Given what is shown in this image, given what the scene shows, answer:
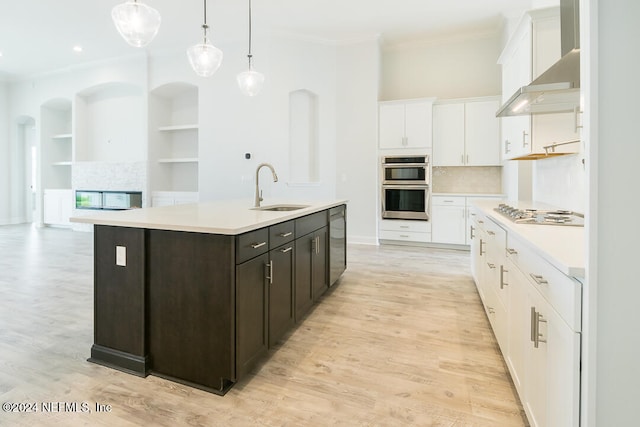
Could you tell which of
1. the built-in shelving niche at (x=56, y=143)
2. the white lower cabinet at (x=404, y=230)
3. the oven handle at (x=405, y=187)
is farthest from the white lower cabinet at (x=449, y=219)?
the built-in shelving niche at (x=56, y=143)

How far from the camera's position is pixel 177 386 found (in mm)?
1881

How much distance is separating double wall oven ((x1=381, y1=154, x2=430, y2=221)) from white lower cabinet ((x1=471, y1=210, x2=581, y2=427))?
3620mm

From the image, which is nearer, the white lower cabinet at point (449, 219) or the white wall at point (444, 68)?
the white lower cabinet at point (449, 219)

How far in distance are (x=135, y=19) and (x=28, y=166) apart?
8.97 metres

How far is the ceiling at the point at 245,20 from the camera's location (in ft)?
16.7

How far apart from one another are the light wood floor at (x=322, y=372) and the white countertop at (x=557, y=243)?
2.80ft

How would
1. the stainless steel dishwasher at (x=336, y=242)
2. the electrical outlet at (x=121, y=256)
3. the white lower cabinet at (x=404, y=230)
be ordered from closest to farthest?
the electrical outlet at (x=121, y=256) → the stainless steel dishwasher at (x=336, y=242) → the white lower cabinet at (x=404, y=230)

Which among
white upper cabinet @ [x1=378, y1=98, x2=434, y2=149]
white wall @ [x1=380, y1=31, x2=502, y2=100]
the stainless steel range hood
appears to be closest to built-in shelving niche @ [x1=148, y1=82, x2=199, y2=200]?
white upper cabinet @ [x1=378, y1=98, x2=434, y2=149]

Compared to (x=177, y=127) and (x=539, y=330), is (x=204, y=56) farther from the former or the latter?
(x=177, y=127)

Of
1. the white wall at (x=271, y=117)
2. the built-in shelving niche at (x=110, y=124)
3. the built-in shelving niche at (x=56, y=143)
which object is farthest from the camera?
the built-in shelving niche at (x=56, y=143)

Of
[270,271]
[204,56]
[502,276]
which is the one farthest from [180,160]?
[502,276]

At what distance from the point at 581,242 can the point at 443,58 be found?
5825 millimetres

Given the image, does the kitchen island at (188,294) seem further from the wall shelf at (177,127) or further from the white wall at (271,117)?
the wall shelf at (177,127)

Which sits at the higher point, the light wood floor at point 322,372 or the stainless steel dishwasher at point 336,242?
the stainless steel dishwasher at point 336,242
